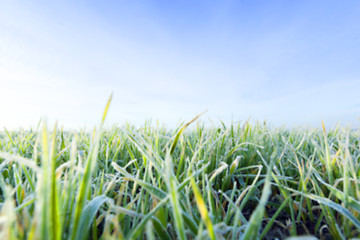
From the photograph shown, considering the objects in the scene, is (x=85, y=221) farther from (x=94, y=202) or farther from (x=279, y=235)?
(x=279, y=235)

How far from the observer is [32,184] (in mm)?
631

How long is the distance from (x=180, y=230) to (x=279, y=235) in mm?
437

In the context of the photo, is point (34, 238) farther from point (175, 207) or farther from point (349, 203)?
point (349, 203)

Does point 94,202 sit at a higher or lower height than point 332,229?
higher

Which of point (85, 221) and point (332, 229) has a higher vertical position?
point (85, 221)

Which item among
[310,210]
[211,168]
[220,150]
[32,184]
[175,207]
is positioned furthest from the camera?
[220,150]

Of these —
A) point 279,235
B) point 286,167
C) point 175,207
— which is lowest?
point 279,235

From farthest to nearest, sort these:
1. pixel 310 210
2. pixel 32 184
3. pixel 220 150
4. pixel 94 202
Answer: pixel 220 150 < pixel 310 210 < pixel 32 184 < pixel 94 202

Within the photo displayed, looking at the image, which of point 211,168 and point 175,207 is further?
point 211,168

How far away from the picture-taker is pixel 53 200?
36 centimetres

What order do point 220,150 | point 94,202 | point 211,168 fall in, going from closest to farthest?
point 94,202
point 211,168
point 220,150

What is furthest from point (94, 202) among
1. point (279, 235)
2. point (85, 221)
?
point (279, 235)

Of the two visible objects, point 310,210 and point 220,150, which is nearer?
point 310,210

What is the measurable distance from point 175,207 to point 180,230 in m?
0.04
